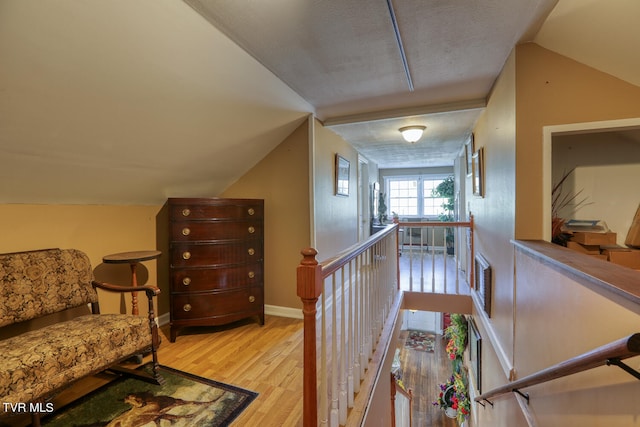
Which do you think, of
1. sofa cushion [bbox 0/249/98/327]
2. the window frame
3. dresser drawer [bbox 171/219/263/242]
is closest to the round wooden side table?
sofa cushion [bbox 0/249/98/327]

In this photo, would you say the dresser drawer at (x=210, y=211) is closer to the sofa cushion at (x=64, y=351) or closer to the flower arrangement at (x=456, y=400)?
the sofa cushion at (x=64, y=351)

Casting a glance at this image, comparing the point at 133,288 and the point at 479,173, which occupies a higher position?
the point at 479,173

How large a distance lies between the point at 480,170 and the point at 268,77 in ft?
7.91

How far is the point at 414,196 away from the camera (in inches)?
308

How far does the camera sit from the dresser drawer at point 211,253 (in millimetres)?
2557

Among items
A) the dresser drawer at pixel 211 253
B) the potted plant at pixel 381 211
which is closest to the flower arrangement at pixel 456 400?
the potted plant at pixel 381 211

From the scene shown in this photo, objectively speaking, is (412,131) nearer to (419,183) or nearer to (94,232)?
(94,232)

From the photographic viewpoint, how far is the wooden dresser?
2.56m

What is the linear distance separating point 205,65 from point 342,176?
7.99 feet

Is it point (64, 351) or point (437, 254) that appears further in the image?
point (437, 254)

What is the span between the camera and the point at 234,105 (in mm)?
2258

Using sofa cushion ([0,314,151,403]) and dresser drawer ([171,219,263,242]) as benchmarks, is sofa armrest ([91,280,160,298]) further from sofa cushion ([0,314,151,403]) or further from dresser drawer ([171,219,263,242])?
dresser drawer ([171,219,263,242])

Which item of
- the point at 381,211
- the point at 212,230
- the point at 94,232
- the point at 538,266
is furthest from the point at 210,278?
the point at 381,211

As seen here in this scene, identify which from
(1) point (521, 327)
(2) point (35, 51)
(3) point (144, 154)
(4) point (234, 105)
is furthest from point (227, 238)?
(1) point (521, 327)
